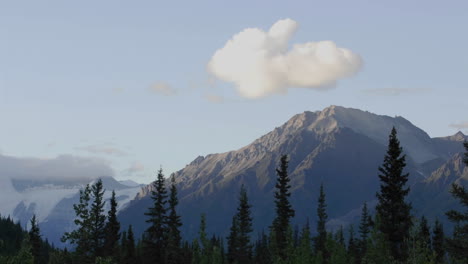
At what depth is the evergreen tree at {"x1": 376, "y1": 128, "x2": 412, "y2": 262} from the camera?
64.9 metres

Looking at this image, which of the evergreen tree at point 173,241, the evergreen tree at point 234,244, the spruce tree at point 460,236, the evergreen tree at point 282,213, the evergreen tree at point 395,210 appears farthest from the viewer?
the evergreen tree at point 234,244

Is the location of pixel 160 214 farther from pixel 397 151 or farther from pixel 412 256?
pixel 412 256

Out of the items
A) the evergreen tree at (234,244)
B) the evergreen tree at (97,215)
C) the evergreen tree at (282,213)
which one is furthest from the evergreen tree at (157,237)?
the evergreen tree at (234,244)

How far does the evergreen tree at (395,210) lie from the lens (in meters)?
64.9

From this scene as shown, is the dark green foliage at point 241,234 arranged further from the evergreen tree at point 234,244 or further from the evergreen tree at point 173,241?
the evergreen tree at point 173,241

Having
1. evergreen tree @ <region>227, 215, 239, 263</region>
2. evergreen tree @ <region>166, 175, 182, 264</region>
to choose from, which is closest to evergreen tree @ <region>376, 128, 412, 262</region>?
evergreen tree @ <region>166, 175, 182, 264</region>

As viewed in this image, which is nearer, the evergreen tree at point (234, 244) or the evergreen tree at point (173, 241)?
the evergreen tree at point (173, 241)

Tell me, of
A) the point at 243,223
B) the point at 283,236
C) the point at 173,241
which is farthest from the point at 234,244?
the point at 173,241

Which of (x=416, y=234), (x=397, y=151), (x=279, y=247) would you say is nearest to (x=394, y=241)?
(x=397, y=151)

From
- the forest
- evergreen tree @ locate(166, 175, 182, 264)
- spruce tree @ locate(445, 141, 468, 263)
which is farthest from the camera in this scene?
evergreen tree @ locate(166, 175, 182, 264)

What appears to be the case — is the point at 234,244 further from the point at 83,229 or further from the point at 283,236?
the point at 83,229

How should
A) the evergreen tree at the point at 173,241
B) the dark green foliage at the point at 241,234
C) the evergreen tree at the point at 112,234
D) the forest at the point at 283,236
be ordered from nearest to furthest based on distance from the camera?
the forest at the point at 283,236 → the evergreen tree at the point at 173,241 → the evergreen tree at the point at 112,234 → the dark green foliage at the point at 241,234

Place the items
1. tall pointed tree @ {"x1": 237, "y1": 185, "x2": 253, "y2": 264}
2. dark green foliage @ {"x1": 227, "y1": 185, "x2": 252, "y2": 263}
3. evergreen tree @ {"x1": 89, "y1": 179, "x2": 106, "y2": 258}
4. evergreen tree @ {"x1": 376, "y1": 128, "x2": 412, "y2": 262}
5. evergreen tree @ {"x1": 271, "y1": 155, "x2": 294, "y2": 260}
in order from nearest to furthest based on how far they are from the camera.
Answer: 1. evergreen tree @ {"x1": 376, "y1": 128, "x2": 412, "y2": 262}
2. evergreen tree @ {"x1": 89, "y1": 179, "x2": 106, "y2": 258}
3. evergreen tree @ {"x1": 271, "y1": 155, "x2": 294, "y2": 260}
4. tall pointed tree @ {"x1": 237, "y1": 185, "x2": 253, "y2": 264}
5. dark green foliage @ {"x1": 227, "y1": 185, "x2": 252, "y2": 263}

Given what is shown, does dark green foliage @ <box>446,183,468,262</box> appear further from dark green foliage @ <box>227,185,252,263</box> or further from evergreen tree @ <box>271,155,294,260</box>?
dark green foliage @ <box>227,185,252,263</box>
